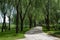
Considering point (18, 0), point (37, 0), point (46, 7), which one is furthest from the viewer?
point (46, 7)

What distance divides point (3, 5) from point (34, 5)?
22.6ft

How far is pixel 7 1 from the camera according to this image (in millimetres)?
31938

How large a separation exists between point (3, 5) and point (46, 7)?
904 centimetres

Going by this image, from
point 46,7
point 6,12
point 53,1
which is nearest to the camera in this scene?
point 53,1

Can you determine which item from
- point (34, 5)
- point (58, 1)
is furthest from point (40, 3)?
point (58, 1)

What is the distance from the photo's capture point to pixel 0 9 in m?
36.9

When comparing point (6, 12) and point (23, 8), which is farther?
point (6, 12)

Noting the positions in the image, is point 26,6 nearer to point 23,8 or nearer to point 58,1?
point 23,8

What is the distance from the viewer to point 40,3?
32.0m

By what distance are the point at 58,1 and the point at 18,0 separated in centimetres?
844

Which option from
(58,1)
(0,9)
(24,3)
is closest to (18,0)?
(24,3)

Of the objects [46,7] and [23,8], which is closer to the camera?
[23,8]

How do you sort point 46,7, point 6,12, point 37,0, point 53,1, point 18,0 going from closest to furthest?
point 18,0, point 37,0, point 53,1, point 46,7, point 6,12

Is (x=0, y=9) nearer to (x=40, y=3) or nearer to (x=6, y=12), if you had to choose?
(x=6, y=12)
